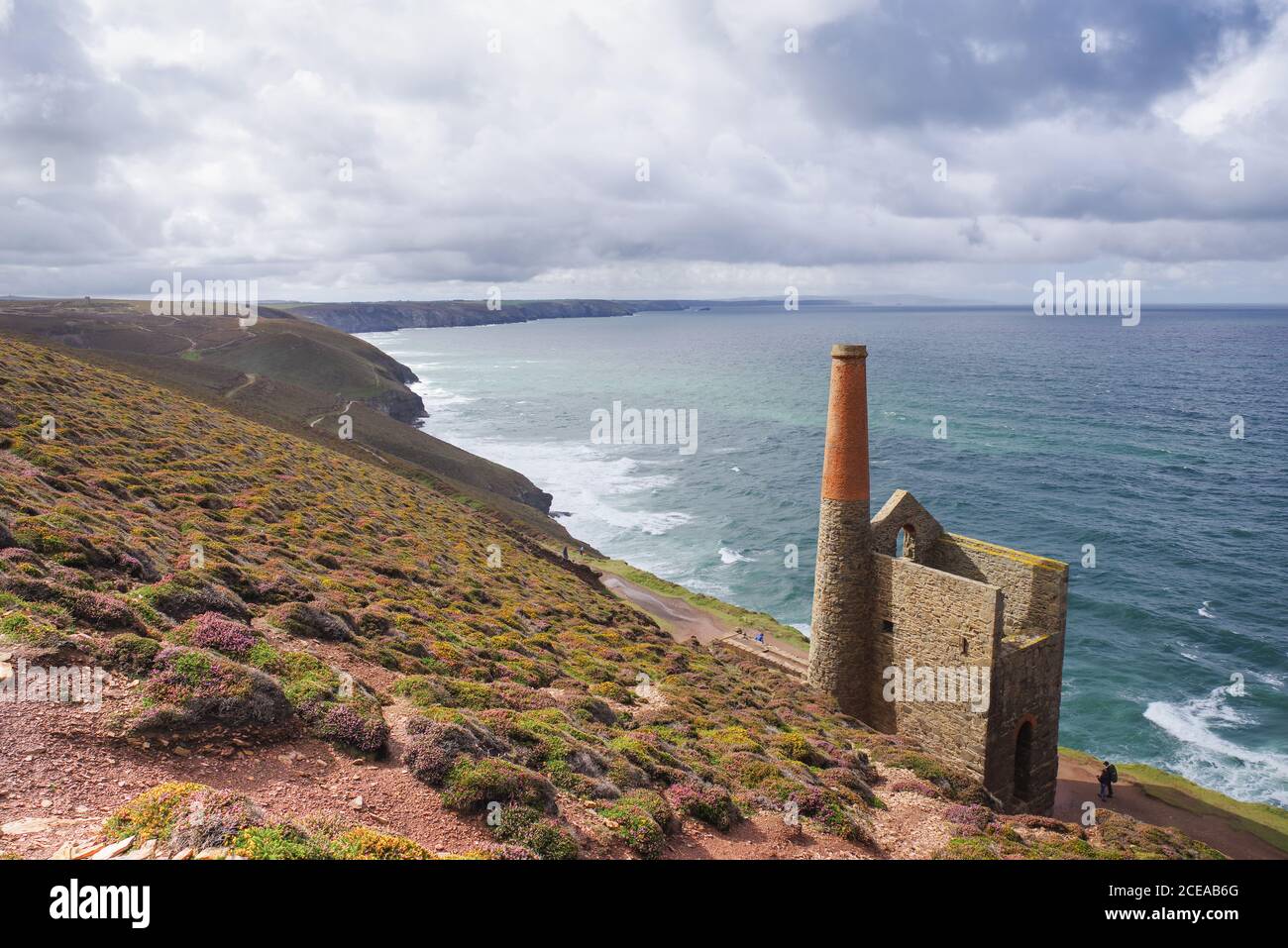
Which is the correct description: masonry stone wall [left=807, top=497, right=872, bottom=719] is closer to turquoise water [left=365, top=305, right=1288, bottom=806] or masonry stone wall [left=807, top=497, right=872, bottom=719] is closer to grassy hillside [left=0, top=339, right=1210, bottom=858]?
grassy hillside [left=0, top=339, right=1210, bottom=858]

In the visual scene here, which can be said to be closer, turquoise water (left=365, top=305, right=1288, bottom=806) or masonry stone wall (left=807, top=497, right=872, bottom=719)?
masonry stone wall (left=807, top=497, right=872, bottom=719)

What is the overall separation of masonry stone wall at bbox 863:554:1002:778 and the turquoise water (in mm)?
17454

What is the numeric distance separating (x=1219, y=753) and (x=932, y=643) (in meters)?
23.4

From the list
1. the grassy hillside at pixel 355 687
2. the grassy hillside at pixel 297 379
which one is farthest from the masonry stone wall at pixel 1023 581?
the grassy hillside at pixel 297 379

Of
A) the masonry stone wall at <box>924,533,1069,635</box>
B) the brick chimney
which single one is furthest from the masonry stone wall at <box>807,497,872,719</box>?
the masonry stone wall at <box>924,533,1069,635</box>

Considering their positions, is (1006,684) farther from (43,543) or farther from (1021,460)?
(1021,460)

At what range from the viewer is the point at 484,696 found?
1631cm

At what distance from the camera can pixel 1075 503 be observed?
72.4 m

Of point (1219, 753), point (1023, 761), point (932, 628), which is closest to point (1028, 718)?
point (1023, 761)

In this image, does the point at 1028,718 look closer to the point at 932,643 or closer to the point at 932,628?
the point at 932,643

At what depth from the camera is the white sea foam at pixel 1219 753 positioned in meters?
34.0

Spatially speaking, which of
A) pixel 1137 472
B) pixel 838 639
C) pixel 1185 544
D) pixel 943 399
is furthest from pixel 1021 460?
pixel 838 639

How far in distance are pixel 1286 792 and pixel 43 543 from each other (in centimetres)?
4700

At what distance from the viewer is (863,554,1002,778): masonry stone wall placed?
2334 cm
